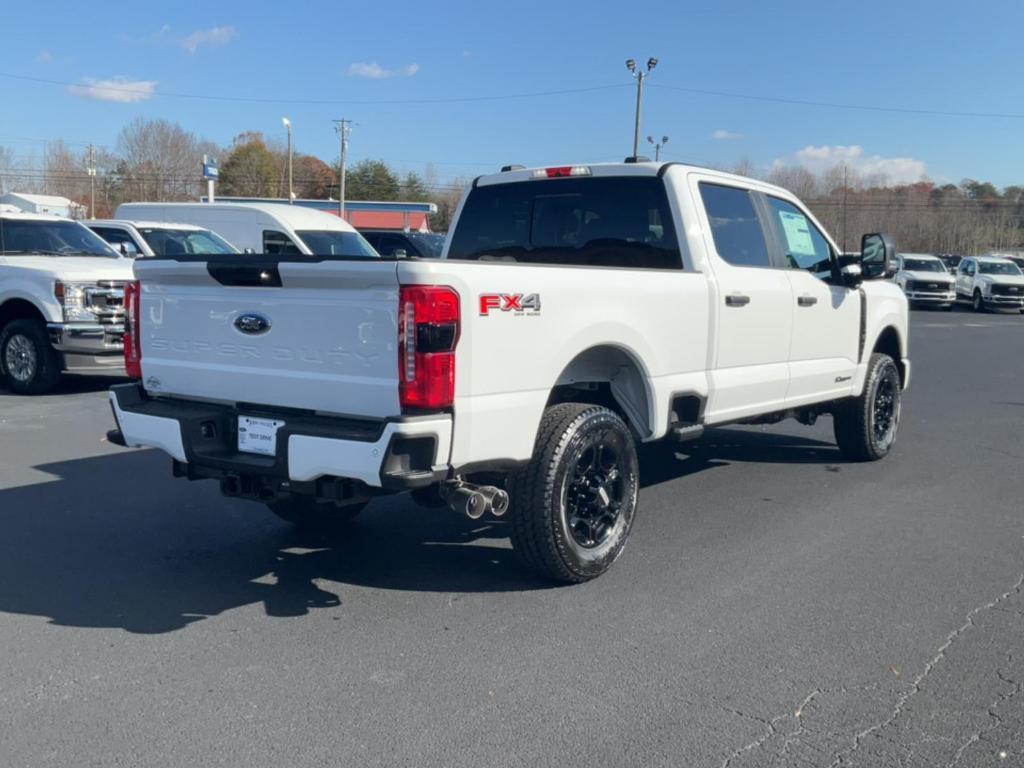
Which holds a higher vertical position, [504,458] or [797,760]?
[504,458]

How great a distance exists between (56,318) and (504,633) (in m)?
8.23

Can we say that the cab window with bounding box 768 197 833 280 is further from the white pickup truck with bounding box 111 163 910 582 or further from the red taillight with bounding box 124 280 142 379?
the red taillight with bounding box 124 280 142 379

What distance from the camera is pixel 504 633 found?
4.50m

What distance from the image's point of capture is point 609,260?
6.25m

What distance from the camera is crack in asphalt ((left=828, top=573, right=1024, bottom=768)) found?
3545mm

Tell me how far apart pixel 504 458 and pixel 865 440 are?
14.8ft

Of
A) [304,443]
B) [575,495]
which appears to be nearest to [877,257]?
A: [575,495]

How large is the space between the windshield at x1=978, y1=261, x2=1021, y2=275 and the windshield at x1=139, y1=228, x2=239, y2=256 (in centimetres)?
2767

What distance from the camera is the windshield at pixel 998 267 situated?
112 feet

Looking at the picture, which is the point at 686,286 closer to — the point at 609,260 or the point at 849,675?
the point at 609,260

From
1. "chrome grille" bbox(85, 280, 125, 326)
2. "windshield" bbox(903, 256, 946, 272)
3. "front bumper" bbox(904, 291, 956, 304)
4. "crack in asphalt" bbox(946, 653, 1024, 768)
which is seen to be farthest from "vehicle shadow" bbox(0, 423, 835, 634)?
"windshield" bbox(903, 256, 946, 272)

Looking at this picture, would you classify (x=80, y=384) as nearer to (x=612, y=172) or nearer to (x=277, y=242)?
(x=277, y=242)

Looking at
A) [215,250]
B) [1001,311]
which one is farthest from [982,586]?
[1001,311]

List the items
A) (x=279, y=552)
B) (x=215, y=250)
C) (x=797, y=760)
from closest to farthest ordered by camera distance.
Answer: (x=797, y=760) < (x=279, y=552) < (x=215, y=250)
